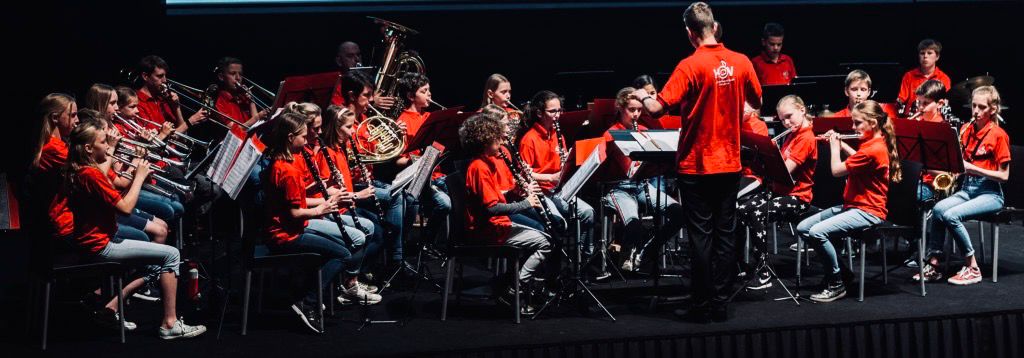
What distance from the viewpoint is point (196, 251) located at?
7.24m

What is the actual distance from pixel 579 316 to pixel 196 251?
3270 mm

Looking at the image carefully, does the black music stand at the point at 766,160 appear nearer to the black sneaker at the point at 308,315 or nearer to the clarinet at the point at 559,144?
the clarinet at the point at 559,144

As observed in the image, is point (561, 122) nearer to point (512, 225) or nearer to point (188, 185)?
point (512, 225)

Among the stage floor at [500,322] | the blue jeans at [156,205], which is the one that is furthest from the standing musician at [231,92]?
the stage floor at [500,322]

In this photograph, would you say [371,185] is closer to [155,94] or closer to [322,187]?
[322,187]

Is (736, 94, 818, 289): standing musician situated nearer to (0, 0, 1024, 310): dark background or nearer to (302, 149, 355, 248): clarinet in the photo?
(0, 0, 1024, 310): dark background

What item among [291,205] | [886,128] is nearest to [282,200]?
[291,205]

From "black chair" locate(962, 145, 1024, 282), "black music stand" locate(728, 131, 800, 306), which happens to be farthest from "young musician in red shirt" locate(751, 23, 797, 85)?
"black music stand" locate(728, 131, 800, 306)

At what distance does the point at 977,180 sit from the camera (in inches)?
248

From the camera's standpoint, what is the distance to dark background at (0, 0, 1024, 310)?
7645 mm

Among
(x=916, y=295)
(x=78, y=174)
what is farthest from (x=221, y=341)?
(x=916, y=295)

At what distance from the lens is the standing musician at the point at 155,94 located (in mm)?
6801

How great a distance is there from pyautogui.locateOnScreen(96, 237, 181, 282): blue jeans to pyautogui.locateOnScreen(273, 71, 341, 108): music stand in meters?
1.34

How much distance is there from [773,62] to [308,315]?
517 centimetres
